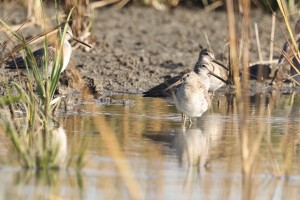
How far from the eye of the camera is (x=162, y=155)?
7125 mm

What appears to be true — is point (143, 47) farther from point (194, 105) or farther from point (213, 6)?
point (194, 105)

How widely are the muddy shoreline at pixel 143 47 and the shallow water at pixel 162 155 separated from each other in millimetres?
1156

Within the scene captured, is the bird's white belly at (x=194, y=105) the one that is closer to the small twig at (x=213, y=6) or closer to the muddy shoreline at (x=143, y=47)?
the muddy shoreline at (x=143, y=47)

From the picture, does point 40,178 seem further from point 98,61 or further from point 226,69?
point 98,61

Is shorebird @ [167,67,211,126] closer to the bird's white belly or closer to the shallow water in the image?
the bird's white belly

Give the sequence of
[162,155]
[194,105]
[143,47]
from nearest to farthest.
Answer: [162,155] < [194,105] < [143,47]

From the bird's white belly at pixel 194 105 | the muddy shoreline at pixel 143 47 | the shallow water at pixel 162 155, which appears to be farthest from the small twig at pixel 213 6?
the bird's white belly at pixel 194 105

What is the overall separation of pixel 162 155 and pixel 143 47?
697 centimetres

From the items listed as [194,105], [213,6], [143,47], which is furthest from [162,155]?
[213,6]

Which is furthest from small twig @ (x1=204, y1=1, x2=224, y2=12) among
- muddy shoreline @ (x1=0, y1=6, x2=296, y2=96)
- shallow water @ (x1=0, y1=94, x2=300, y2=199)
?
shallow water @ (x1=0, y1=94, x2=300, y2=199)

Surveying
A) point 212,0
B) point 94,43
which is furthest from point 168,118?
point 212,0

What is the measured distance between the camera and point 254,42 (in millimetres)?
14672

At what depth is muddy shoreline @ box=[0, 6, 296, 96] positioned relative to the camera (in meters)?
11.5

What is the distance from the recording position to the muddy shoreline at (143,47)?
11.5 meters
